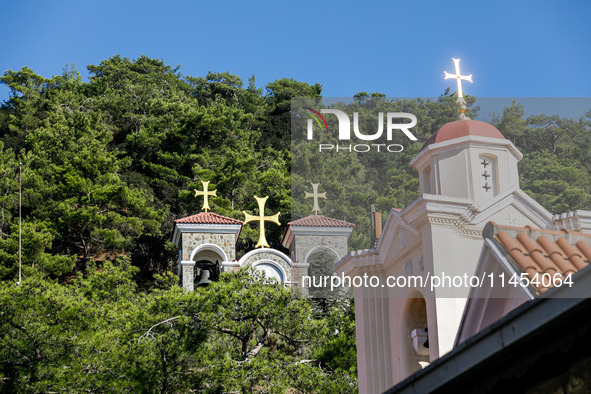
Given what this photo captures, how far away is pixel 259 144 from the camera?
5153cm

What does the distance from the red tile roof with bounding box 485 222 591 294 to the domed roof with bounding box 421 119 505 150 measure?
3535mm

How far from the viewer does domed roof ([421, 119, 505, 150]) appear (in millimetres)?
12328

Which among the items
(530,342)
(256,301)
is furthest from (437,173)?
(256,301)

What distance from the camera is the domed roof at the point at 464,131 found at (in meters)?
12.3

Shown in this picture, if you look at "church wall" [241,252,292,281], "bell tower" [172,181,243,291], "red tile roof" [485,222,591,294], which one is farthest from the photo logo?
"bell tower" [172,181,243,291]

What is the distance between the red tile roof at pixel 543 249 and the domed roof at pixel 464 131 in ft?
11.6

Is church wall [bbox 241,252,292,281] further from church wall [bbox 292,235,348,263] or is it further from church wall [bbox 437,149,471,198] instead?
church wall [bbox 437,149,471,198]

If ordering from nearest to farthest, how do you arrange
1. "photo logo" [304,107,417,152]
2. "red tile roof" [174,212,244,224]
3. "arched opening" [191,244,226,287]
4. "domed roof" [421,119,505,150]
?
"domed roof" [421,119,505,150] → "photo logo" [304,107,417,152] → "arched opening" [191,244,226,287] → "red tile roof" [174,212,244,224]

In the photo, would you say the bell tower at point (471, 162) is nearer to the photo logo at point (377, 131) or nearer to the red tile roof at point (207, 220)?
the photo logo at point (377, 131)

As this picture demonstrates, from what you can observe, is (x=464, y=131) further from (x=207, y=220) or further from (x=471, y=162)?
(x=207, y=220)

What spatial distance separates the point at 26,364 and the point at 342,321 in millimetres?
9015

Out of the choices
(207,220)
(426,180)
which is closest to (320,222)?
(207,220)

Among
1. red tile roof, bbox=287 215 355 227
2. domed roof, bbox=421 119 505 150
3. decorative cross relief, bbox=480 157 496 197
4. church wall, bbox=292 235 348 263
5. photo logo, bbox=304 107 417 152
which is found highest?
red tile roof, bbox=287 215 355 227

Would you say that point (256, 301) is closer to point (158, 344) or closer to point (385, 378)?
point (158, 344)
